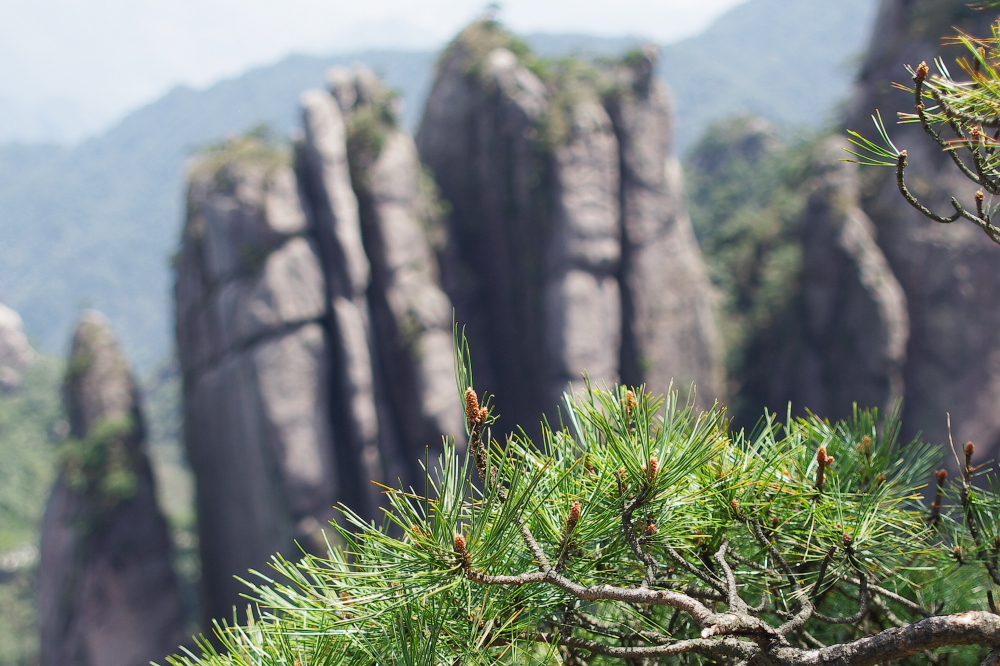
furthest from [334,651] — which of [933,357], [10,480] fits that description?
[10,480]

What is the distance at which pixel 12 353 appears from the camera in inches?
1314

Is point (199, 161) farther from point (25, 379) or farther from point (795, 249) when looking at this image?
point (25, 379)

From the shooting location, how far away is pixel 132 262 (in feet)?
280

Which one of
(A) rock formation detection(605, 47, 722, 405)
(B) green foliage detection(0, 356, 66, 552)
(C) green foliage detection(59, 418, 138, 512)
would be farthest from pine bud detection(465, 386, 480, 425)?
(B) green foliage detection(0, 356, 66, 552)

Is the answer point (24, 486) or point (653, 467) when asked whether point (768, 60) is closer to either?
point (24, 486)

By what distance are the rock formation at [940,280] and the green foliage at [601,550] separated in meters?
9.29

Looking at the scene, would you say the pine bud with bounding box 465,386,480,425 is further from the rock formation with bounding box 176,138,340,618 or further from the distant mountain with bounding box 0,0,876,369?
the distant mountain with bounding box 0,0,876,369

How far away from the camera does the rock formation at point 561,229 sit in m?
11.4

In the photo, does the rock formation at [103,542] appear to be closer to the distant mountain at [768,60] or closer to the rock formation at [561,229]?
the rock formation at [561,229]

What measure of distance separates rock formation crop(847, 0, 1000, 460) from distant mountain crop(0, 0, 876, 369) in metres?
64.4

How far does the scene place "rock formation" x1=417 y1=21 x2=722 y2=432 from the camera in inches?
448

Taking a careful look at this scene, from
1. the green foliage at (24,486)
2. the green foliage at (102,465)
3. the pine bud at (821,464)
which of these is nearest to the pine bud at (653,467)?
the pine bud at (821,464)

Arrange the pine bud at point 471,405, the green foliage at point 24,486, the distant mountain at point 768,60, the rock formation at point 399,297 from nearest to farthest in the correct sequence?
the pine bud at point 471,405
the rock formation at point 399,297
the green foliage at point 24,486
the distant mountain at point 768,60

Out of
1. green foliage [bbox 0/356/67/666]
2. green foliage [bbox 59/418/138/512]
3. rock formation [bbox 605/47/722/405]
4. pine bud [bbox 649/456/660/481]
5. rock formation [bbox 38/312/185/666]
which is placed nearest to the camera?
pine bud [bbox 649/456/660/481]
